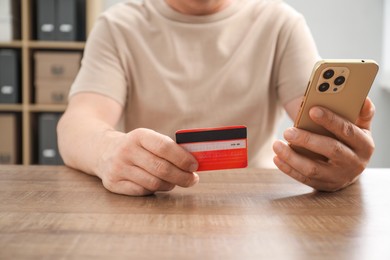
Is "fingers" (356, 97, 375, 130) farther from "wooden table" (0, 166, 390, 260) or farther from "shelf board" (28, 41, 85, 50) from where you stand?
"shelf board" (28, 41, 85, 50)

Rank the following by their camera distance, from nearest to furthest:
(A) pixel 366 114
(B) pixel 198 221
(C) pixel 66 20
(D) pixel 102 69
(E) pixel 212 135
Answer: (B) pixel 198 221 < (E) pixel 212 135 < (A) pixel 366 114 < (D) pixel 102 69 < (C) pixel 66 20

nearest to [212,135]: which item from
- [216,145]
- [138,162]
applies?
[216,145]

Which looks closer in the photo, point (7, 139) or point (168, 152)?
point (168, 152)

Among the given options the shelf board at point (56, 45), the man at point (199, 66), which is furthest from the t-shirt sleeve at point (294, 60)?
the shelf board at point (56, 45)

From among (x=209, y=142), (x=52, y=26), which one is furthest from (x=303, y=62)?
(x=52, y=26)

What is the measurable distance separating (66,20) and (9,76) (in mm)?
427

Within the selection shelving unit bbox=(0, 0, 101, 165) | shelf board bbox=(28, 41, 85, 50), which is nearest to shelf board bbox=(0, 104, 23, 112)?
shelving unit bbox=(0, 0, 101, 165)

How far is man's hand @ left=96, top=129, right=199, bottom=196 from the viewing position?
0.75 meters

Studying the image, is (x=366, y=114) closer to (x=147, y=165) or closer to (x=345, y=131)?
(x=345, y=131)

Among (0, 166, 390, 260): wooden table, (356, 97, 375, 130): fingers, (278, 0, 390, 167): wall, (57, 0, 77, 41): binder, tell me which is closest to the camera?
(0, 166, 390, 260): wooden table

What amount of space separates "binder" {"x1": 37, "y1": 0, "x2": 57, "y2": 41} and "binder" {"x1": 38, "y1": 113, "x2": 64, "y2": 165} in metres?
0.43

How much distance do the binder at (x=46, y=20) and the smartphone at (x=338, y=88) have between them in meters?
2.20

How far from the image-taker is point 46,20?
2.73 m

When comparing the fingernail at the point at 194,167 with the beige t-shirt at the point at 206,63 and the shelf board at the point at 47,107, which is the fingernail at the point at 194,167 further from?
the shelf board at the point at 47,107
